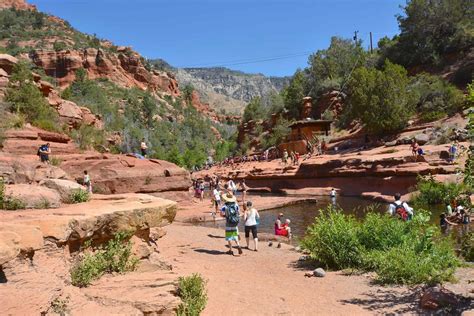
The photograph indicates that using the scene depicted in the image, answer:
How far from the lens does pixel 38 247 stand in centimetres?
479

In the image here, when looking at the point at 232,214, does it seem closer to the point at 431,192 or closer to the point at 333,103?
the point at 431,192

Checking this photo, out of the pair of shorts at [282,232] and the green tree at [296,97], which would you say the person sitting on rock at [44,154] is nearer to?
the pair of shorts at [282,232]

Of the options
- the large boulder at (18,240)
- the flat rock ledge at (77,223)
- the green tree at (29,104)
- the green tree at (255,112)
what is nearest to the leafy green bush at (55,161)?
the green tree at (29,104)

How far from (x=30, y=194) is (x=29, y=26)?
103 m

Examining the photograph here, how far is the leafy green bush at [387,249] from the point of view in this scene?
7.73 metres

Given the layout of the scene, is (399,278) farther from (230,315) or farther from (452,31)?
(452,31)

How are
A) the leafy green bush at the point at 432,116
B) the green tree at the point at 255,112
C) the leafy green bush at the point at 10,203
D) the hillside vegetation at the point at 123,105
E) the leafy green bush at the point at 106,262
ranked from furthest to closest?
the green tree at the point at 255,112
the hillside vegetation at the point at 123,105
the leafy green bush at the point at 432,116
the leafy green bush at the point at 10,203
the leafy green bush at the point at 106,262

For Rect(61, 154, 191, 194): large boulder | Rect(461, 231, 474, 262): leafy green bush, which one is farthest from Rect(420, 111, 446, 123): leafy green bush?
Rect(461, 231, 474, 262): leafy green bush

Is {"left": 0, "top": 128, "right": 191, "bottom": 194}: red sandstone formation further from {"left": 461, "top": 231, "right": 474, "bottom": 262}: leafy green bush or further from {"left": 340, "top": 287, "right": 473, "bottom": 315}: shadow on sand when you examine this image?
{"left": 461, "top": 231, "right": 474, "bottom": 262}: leafy green bush

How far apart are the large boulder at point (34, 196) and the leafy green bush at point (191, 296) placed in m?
2.96

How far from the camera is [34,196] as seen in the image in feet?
23.6

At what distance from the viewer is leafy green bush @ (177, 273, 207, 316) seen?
5432 mm

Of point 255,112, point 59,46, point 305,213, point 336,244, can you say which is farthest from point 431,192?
point 59,46

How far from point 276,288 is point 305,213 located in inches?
533
